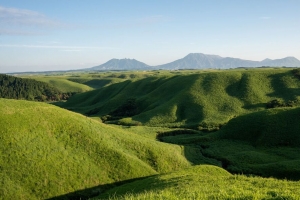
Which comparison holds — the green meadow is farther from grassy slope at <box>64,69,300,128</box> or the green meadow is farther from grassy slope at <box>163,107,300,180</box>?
grassy slope at <box>64,69,300,128</box>

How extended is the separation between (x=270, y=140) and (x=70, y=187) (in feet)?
169

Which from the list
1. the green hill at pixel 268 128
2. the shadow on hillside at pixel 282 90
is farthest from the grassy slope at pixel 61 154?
the shadow on hillside at pixel 282 90

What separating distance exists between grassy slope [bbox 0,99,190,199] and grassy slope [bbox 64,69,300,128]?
45.0 m

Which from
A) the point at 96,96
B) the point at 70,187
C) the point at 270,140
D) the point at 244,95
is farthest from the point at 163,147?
the point at 96,96

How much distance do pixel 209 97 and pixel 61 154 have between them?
3363 inches

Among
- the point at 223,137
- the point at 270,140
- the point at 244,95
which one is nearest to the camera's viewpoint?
the point at 270,140

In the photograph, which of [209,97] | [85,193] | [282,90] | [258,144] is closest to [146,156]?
[85,193]

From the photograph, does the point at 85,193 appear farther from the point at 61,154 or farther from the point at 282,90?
the point at 282,90

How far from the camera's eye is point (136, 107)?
132750mm

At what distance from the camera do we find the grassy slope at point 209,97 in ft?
341

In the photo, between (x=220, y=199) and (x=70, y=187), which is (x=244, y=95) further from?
(x=220, y=199)

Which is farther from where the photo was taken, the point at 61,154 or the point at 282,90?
the point at 282,90

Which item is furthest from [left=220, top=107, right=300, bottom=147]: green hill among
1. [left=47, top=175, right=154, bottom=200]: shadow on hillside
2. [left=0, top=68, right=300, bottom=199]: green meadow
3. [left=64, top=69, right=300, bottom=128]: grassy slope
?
[left=47, top=175, right=154, bottom=200]: shadow on hillside

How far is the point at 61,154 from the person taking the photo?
1714 inches
